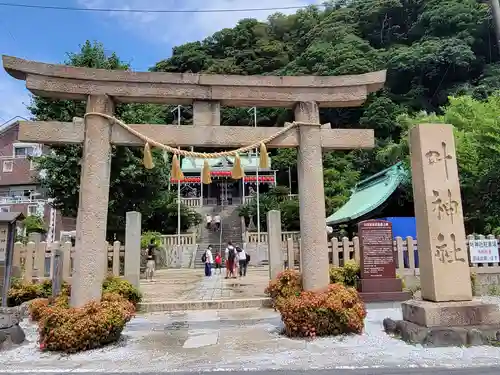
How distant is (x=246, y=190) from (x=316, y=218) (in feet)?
115

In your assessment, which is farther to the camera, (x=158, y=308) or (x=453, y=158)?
(x=158, y=308)

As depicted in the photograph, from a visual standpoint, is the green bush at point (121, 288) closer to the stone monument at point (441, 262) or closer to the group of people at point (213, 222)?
the stone monument at point (441, 262)

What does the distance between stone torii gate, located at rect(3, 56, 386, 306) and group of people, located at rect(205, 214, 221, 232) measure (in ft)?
87.0

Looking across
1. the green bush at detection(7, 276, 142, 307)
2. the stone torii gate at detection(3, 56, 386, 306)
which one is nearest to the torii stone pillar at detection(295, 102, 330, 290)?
the stone torii gate at detection(3, 56, 386, 306)

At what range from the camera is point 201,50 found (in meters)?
61.9

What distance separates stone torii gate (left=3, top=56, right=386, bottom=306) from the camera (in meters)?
7.48

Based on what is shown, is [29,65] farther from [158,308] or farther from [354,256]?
[354,256]

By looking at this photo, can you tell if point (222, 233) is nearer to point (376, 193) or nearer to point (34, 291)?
point (376, 193)

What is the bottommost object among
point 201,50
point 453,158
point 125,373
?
point 125,373

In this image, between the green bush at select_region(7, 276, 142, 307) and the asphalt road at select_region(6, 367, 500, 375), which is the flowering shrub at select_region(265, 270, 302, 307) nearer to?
the asphalt road at select_region(6, 367, 500, 375)

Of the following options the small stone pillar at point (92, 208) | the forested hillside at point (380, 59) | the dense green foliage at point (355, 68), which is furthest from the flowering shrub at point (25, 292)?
the forested hillside at point (380, 59)

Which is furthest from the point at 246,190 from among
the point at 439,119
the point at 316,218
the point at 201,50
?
the point at 316,218

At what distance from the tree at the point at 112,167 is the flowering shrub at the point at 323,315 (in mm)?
13140

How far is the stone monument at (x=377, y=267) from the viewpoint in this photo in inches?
446
